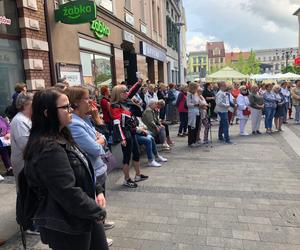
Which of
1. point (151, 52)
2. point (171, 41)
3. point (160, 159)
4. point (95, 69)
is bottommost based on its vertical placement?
point (160, 159)

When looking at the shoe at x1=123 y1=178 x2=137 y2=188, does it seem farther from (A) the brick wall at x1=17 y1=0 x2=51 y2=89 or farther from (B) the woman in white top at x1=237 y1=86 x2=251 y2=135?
(B) the woman in white top at x1=237 y1=86 x2=251 y2=135

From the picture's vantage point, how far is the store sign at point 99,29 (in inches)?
449

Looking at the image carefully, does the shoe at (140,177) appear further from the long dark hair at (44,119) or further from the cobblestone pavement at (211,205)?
the long dark hair at (44,119)

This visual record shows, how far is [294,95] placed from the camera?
1330cm

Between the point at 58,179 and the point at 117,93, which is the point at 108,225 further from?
the point at 58,179

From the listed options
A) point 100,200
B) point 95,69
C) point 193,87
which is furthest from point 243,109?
point 100,200

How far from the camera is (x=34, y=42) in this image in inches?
321

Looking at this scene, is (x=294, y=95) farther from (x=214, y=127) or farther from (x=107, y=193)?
(x=107, y=193)

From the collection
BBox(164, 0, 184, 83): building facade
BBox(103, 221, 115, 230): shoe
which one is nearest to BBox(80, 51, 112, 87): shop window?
BBox(103, 221, 115, 230): shoe

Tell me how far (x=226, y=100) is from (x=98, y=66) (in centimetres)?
545

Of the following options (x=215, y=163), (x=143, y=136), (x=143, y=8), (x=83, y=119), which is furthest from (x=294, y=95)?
(x=83, y=119)

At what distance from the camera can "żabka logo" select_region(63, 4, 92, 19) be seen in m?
8.38

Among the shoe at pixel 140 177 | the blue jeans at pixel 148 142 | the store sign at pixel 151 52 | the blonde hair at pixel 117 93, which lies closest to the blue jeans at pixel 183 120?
the blue jeans at pixel 148 142

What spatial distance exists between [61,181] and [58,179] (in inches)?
0.9
